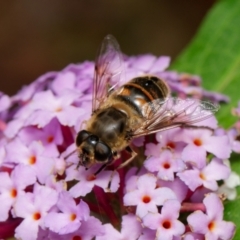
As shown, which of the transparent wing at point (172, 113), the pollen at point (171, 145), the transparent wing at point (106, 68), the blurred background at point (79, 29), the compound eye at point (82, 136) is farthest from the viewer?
the blurred background at point (79, 29)

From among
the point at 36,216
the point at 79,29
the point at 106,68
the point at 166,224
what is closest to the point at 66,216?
the point at 36,216

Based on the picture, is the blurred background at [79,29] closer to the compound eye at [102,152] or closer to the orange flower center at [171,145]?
the orange flower center at [171,145]

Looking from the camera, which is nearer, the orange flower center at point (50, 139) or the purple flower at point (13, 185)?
the purple flower at point (13, 185)

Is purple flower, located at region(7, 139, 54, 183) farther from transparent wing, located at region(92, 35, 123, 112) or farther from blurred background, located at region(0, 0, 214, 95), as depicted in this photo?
blurred background, located at region(0, 0, 214, 95)

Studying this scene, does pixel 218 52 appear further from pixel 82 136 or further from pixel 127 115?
pixel 82 136

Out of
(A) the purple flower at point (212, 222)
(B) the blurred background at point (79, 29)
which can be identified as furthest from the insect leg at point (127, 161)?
(B) the blurred background at point (79, 29)

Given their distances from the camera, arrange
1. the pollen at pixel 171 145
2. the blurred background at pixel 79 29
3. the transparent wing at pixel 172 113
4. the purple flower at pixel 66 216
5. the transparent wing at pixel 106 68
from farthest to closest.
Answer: the blurred background at pixel 79 29 → the transparent wing at pixel 106 68 → the pollen at pixel 171 145 → the transparent wing at pixel 172 113 → the purple flower at pixel 66 216

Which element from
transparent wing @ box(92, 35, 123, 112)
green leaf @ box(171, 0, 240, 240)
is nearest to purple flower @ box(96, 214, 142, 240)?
transparent wing @ box(92, 35, 123, 112)

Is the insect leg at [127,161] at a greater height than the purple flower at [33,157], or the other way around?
the insect leg at [127,161]
